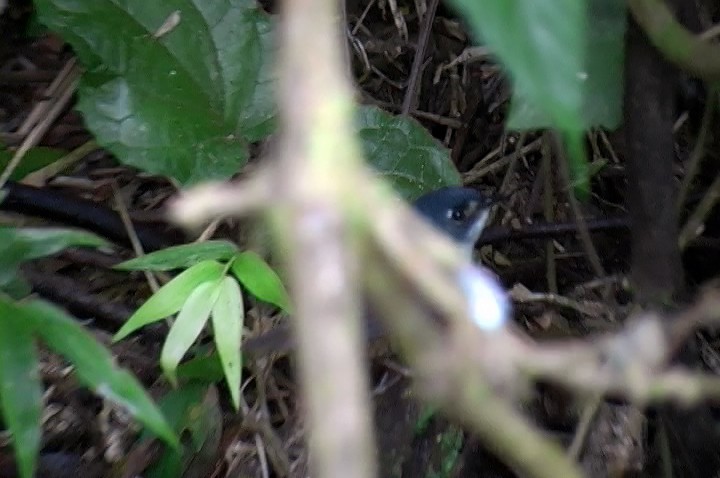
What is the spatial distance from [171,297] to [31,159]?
1.79 feet

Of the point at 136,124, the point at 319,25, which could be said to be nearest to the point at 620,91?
the point at 319,25

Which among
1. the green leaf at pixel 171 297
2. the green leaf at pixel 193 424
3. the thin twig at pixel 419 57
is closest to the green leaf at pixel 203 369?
the green leaf at pixel 193 424

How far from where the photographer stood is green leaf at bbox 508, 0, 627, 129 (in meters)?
Answer: 0.97

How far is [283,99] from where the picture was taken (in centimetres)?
40

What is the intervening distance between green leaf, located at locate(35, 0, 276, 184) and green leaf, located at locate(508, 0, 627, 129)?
676 mm

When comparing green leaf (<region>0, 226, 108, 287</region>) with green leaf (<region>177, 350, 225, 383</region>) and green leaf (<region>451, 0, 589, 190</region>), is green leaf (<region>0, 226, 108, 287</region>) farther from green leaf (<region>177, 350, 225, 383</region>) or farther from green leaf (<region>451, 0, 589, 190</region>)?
green leaf (<region>451, 0, 589, 190</region>)

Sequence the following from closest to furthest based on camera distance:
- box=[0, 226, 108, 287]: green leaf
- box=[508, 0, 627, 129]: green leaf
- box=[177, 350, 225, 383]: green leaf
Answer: box=[508, 0, 627, 129]: green leaf → box=[0, 226, 108, 287]: green leaf → box=[177, 350, 225, 383]: green leaf

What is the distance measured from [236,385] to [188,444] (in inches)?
10.7

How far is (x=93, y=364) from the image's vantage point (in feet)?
3.37

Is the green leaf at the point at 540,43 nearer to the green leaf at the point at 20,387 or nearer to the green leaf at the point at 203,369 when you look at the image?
the green leaf at the point at 20,387

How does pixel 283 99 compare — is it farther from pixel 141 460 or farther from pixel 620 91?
pixel 141 460

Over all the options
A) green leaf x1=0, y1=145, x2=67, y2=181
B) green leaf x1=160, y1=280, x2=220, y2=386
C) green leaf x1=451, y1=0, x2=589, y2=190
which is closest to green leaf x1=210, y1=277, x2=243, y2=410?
green leaf x1=160, y1=280, x2=220, y2=386

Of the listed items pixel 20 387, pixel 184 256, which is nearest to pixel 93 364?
pixel 20 387

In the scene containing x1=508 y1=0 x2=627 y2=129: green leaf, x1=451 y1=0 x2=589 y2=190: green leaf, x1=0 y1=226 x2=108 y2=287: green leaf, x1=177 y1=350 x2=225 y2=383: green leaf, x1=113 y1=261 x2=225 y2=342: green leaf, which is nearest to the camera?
x1=451 y1=0 x2=589 y2=190: green leaf
